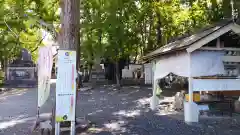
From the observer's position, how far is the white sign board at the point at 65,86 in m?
6.47

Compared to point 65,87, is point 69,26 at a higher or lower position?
higher

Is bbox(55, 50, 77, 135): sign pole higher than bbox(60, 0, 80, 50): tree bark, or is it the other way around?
bbox(60, 0, 80, 50): tree bark

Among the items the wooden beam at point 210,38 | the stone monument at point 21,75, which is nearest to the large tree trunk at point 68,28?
the wooden beam at point 210,38

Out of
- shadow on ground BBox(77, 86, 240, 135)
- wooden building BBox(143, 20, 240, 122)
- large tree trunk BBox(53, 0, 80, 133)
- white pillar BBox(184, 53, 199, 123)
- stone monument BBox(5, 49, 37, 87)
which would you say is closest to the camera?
shadow on ground BBox(77, 86, 240, 135)

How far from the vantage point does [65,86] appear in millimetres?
6539

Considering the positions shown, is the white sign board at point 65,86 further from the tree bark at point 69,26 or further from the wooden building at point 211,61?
the wooden building at point 211,61

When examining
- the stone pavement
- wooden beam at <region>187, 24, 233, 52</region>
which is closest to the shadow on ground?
the stone pavement

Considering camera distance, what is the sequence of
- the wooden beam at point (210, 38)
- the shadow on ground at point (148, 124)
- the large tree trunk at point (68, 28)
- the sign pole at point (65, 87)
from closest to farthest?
the sign pole at point (65, 87)
the shadow on ground at point (148, 124)
the large tree trunk at point (68, 28)
the wooden beam at point (210, 38)

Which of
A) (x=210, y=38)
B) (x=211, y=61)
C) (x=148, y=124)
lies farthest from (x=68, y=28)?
(x=211, y=61)

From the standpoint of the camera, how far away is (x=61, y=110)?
6496mm

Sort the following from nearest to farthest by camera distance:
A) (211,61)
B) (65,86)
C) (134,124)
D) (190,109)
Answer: (65,86) < (134,124) < (190,109) < (211,61)

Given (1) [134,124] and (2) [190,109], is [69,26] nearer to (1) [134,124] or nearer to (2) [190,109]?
(1) [134,124]

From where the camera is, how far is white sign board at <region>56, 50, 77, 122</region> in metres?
6.47

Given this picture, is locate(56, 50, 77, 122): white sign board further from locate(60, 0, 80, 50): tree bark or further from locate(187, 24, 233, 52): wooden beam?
locate(187, 24, 233, 52): wooden beam
